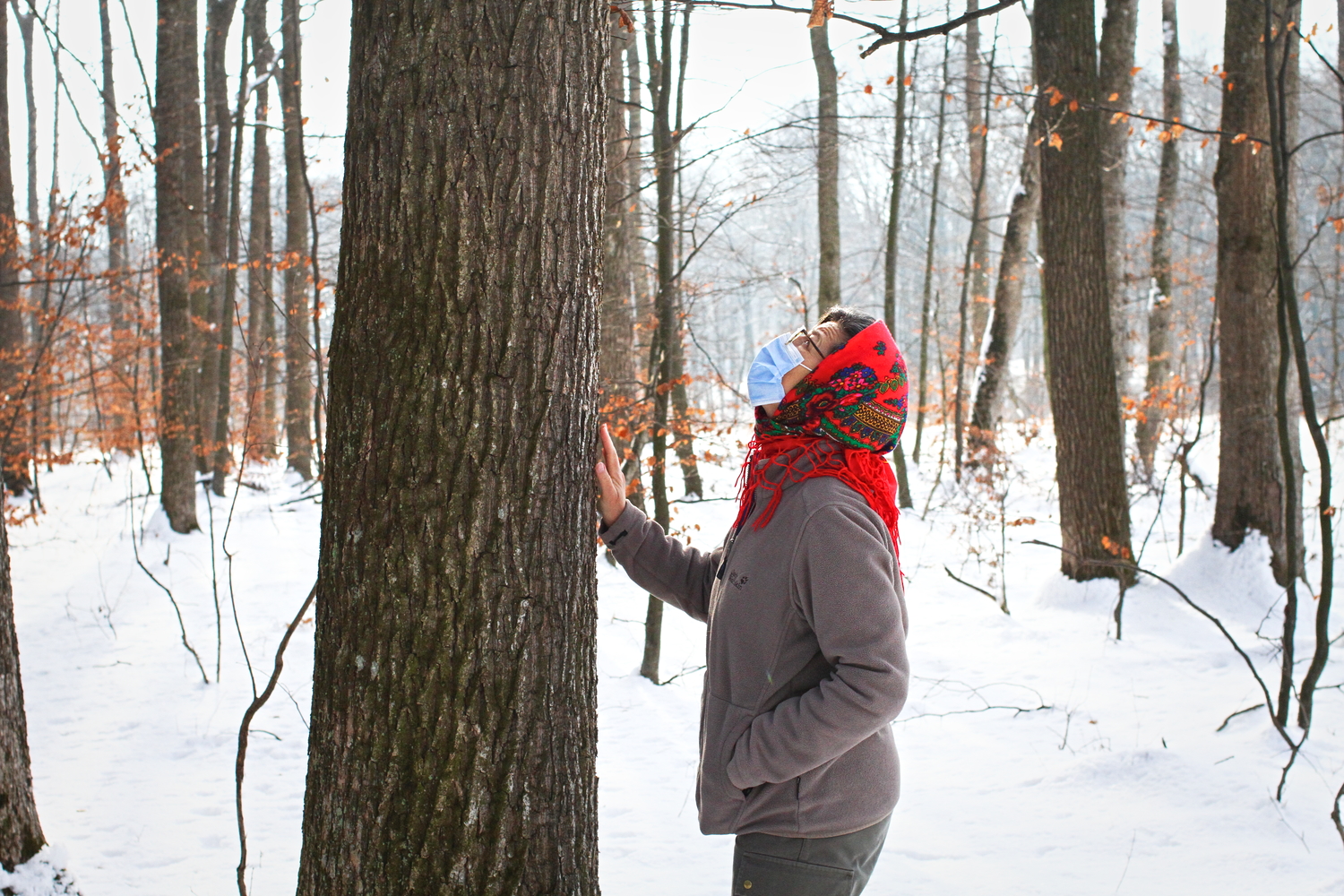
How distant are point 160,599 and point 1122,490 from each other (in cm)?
778

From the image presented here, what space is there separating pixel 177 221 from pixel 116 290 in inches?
53.8

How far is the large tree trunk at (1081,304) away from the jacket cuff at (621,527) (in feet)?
17.4

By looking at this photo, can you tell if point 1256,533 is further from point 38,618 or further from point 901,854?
point 38,618

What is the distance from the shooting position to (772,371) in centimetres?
191

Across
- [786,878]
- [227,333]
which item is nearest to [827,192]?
[227,333]

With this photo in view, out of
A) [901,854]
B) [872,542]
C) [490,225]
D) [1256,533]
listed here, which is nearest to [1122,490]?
[1256,533]

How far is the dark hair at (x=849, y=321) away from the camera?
6.33 feet

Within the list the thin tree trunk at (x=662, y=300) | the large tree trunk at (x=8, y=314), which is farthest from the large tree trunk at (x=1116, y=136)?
the large tree trunk at (x=8, y=314)

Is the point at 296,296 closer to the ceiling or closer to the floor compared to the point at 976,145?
closer to the floor

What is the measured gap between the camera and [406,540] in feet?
5.59

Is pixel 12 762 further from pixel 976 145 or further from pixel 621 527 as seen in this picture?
pixel 976 145

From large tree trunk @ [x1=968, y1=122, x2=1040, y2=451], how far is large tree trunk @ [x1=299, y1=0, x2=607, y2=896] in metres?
9.11

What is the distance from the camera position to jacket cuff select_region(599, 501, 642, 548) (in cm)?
219

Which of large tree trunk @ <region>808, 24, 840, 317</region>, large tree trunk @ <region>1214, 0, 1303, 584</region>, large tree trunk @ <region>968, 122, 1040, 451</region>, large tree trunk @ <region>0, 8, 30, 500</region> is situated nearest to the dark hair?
large tree trunk @ <region>1214, 0, 1303, 584</region>
